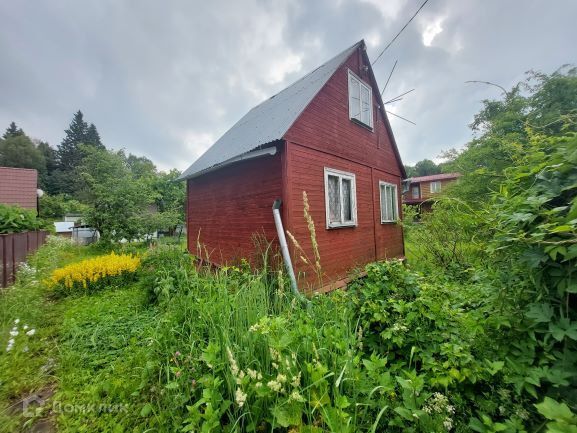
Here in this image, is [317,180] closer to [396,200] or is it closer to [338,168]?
[338,168]

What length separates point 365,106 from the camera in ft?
24.6

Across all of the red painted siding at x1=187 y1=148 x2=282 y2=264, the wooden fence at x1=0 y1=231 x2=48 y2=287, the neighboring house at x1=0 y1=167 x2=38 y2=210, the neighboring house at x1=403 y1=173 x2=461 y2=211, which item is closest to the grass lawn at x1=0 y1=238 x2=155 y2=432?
the wooden fence at x1=0 y1=231 x2=48 y2=287

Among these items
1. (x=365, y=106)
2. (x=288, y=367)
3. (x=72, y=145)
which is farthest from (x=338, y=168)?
(x=72, y=145)

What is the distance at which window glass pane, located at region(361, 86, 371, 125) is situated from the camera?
7340 millimetres

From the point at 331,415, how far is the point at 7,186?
67.4 ft

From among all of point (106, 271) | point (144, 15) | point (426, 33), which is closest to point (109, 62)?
point (144, 15)

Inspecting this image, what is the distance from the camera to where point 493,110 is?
43.9 feet

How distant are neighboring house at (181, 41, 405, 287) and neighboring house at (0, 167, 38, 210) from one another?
41.5ft

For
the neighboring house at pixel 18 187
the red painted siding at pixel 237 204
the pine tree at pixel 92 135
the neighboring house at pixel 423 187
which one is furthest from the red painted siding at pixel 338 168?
the pine tree at pixel 92 135

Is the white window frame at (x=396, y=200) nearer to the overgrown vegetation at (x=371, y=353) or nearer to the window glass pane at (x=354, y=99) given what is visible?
the window glass pane at (x=354, y=99)

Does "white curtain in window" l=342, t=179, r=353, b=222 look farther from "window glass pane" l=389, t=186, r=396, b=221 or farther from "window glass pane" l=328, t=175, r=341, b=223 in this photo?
"window glass pane" l=389, t=186, r=396, b=221

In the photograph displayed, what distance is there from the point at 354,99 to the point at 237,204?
4838 millimetres

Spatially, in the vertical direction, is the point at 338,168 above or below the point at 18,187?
below

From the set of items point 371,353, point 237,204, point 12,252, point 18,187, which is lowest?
point 371,353
